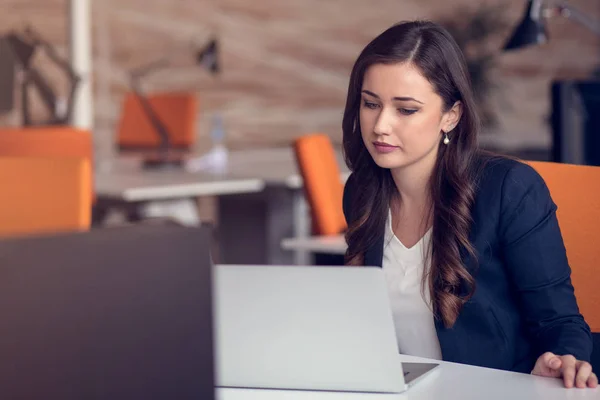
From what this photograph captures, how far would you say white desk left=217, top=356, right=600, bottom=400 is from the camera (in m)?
1.25

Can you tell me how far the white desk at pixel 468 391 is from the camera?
1.25 meters

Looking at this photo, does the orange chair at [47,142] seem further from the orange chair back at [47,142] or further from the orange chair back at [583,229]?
the orange chair back at [583,229]

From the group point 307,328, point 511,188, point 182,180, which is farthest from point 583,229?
point 182,180

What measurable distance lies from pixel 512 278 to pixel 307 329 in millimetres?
601

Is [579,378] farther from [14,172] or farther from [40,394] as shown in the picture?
[14,172]

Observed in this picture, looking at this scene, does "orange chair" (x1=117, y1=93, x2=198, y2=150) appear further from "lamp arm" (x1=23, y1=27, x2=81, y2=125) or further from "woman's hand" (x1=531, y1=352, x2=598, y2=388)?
"woman's hand" (x1=531, y1=352, x2=598, y2=388)

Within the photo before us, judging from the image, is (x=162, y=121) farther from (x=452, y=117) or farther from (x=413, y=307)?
(x=413, y=307)

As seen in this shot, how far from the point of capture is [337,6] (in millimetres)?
6613

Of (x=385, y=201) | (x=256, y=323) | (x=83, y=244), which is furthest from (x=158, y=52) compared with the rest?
(x=83, y=244)

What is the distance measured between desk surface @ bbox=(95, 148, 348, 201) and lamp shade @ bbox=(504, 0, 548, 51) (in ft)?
3.53

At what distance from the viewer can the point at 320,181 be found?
3.14 meters

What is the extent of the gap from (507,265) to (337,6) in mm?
5203

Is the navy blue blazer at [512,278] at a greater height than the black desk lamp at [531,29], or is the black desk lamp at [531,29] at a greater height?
the black desk lamp at [531,29]

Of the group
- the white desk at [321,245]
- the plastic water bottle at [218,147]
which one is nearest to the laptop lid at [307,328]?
the white desk at [321,245]
